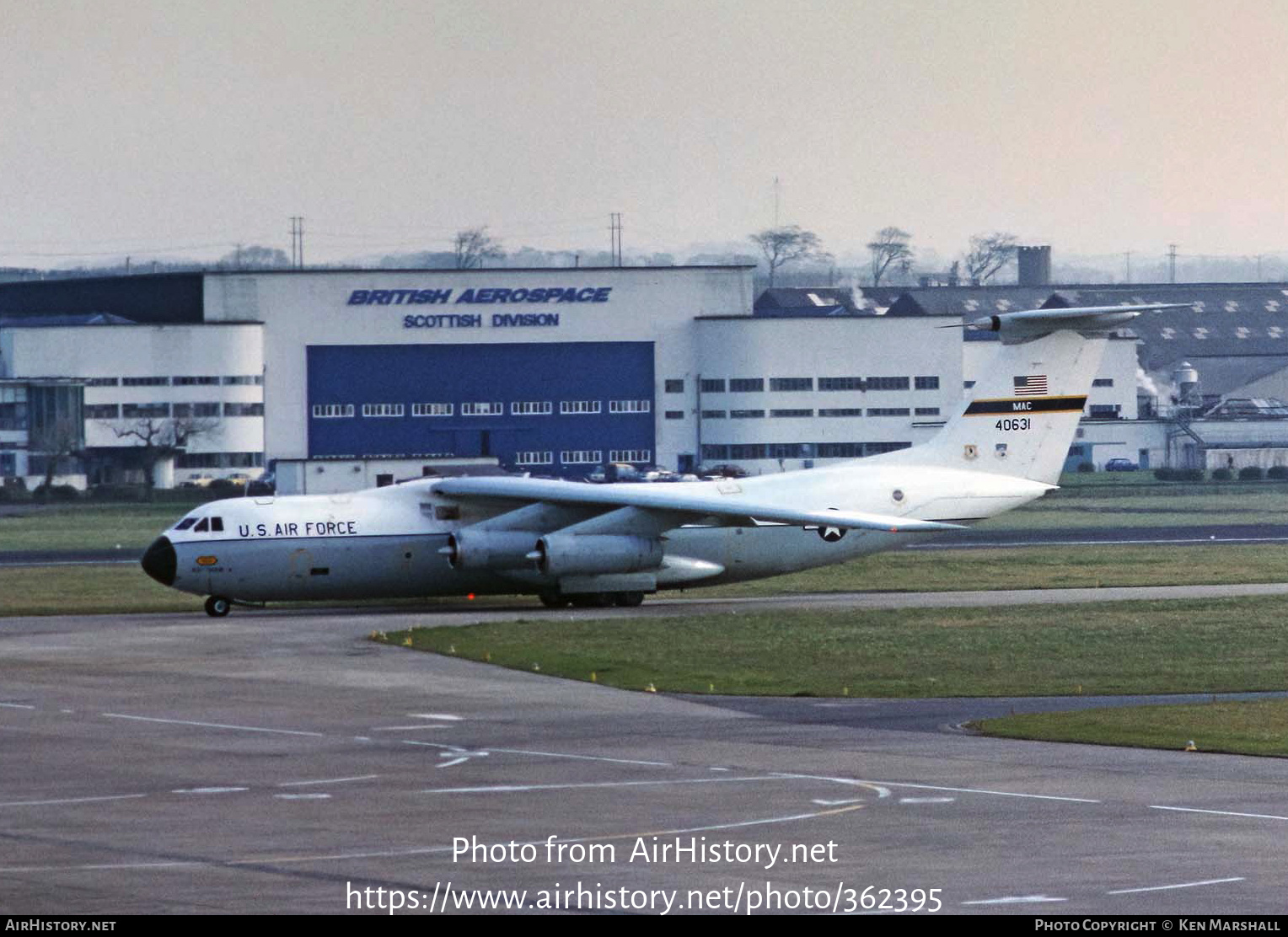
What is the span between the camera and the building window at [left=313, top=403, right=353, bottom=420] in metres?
118

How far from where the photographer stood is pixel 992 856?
17562mm

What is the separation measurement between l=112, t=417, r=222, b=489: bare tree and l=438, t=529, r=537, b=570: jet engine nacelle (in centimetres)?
7342

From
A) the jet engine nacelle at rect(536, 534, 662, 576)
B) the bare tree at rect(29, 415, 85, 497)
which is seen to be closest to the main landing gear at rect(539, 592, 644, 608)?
the jet engine nacelle at rect(536, 534, 662, 576)

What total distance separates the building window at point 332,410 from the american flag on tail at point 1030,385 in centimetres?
Result: 7488

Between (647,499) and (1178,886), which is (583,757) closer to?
(1178,886)

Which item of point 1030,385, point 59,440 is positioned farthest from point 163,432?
point 1030,385

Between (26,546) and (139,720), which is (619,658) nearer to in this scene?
(139,720)

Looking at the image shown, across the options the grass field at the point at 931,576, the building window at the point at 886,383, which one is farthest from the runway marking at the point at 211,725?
the building window at the point at 886,383

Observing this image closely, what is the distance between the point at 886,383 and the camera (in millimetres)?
121312

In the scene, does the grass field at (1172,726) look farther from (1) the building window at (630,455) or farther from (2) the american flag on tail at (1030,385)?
(1) the building window at (630,455)

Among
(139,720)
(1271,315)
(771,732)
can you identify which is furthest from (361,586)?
(1271,315)

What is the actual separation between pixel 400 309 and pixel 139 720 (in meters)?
92.4

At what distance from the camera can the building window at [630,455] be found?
120688mm

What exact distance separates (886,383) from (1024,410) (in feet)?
239
